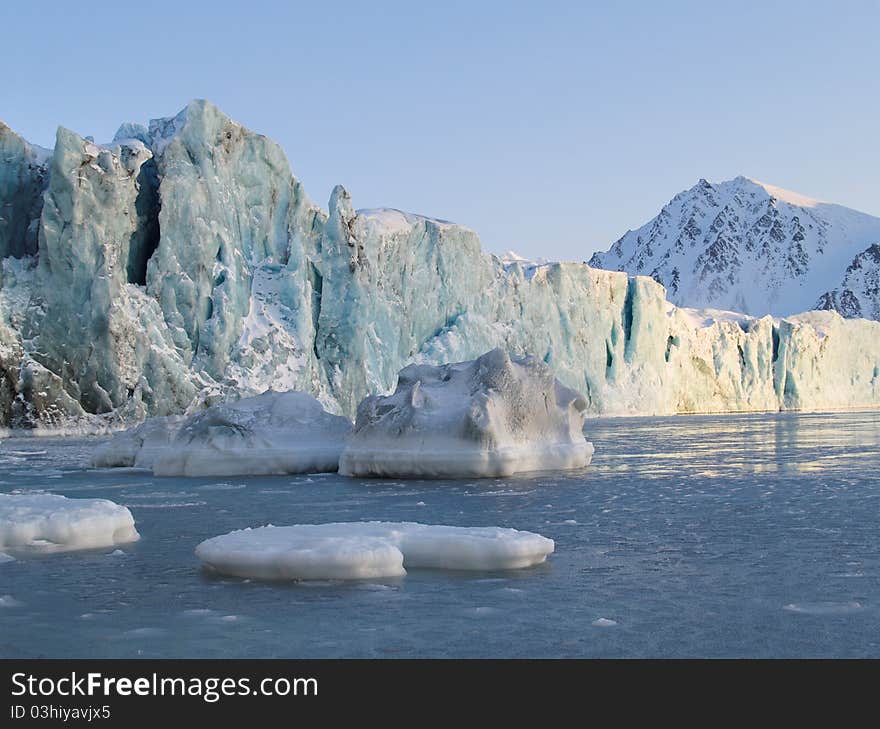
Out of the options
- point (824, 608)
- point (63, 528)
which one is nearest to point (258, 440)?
point (63, 528)

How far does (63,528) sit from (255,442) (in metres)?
7.50

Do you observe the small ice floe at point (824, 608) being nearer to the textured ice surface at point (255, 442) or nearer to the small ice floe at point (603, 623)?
the small ice floe at point (603, 623)

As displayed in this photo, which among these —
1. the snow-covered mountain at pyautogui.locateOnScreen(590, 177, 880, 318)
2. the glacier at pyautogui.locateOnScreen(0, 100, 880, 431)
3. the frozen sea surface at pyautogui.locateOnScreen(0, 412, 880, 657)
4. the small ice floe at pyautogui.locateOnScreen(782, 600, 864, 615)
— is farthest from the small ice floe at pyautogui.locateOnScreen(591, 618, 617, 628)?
the snow-covered mountain at pyautogui.locateOnScreen(590, 177, 880, 318)

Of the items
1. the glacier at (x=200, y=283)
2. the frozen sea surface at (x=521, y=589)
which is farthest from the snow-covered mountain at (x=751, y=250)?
the frozen sea surface at (x=521, y=589)

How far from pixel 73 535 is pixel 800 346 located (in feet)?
179

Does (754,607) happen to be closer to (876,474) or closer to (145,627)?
(145,627)

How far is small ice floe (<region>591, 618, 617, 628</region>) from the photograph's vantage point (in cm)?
480

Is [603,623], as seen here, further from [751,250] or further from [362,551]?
[751,250]

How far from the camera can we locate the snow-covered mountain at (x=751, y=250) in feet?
468

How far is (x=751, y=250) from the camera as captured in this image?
535 ft

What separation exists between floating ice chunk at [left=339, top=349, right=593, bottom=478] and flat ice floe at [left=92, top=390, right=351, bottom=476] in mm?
1050

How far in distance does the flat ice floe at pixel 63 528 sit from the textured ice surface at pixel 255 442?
702 centimetres

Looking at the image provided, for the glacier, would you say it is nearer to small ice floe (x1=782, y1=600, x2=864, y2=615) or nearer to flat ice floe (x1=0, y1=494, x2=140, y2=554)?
flat ice floe (x1=0, y1=494, x2=140, y2=554)

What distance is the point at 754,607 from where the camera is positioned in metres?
5.20
